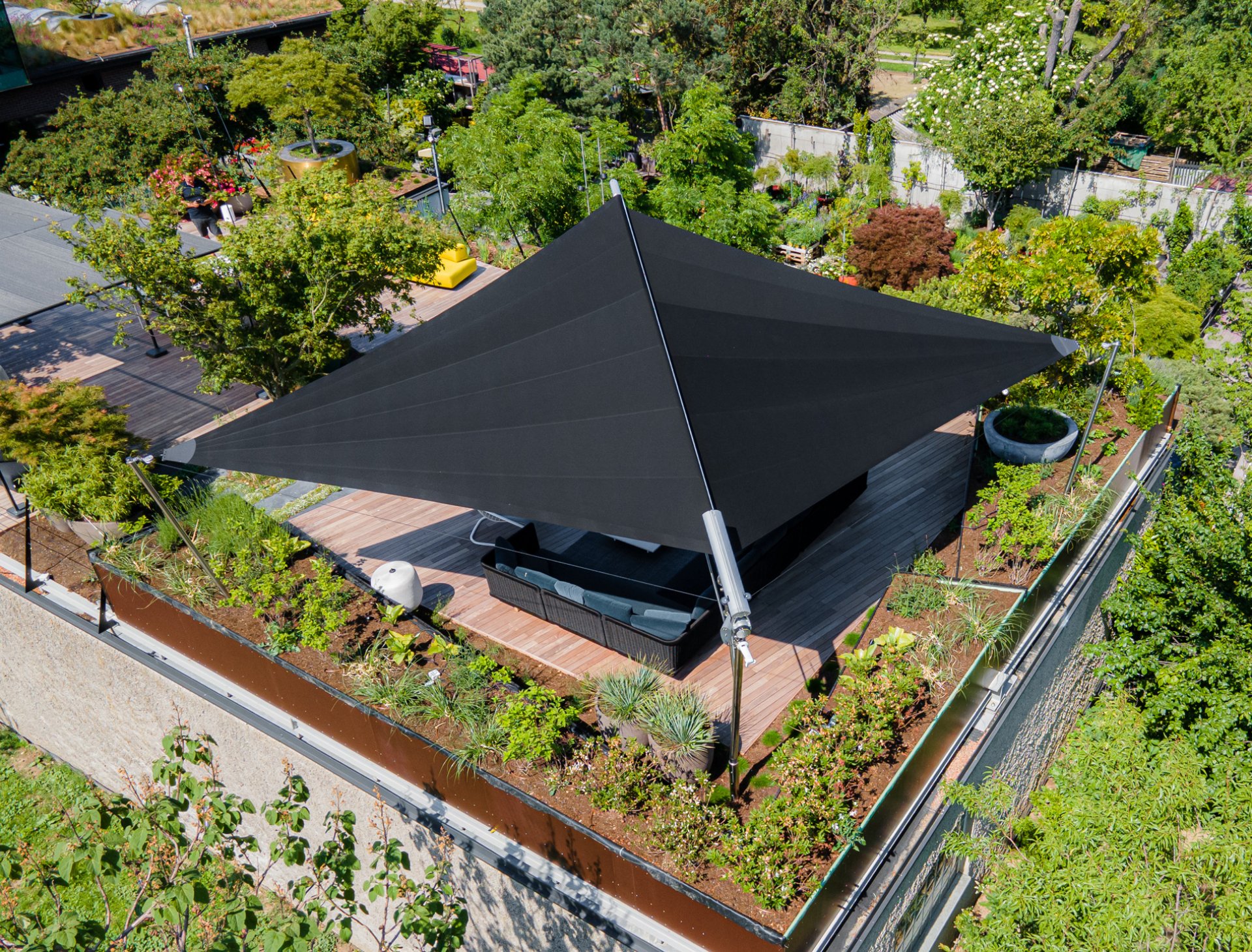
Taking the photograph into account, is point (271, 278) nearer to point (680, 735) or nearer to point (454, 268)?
point (454, 268)

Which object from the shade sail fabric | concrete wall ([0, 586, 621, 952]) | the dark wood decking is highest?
the shade sail fabric

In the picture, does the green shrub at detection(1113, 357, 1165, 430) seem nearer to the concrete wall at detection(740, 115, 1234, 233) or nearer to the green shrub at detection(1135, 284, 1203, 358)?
the green shrub at detection(1135, 284, 1203, 358)

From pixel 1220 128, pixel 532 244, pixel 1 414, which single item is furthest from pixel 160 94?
pixel 1220 128

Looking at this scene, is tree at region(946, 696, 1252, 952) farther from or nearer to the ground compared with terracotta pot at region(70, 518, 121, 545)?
nearer to the ground

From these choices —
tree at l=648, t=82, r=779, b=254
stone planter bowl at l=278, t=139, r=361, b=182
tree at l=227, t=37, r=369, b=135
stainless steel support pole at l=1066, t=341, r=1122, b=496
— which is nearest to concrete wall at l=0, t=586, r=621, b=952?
stainless steel support pole at l=1066, t=341, r=1122, b=496

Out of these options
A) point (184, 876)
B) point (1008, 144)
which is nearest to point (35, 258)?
point (184, 876)

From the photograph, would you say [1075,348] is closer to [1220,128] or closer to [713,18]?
[1220,128]
